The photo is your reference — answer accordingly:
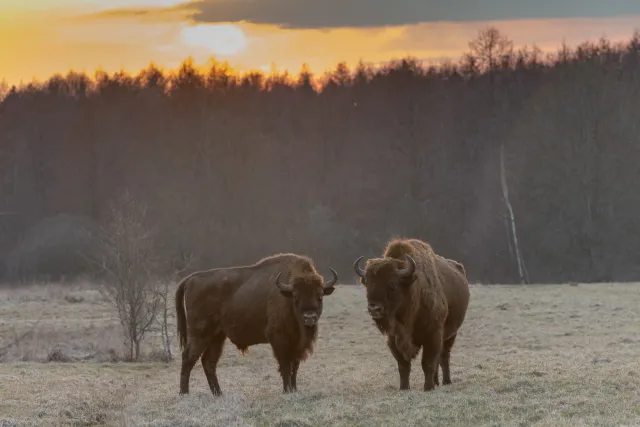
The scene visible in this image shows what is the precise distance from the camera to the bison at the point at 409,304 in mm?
13922

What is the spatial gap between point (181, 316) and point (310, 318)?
11.0 feet

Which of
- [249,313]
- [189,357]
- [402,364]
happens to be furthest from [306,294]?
[189,357]

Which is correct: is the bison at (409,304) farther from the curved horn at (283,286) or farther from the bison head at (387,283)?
the curved horn at (283,286)

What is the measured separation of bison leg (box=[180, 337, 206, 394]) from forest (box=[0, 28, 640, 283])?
3645 cm

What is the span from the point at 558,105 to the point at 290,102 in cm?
2399

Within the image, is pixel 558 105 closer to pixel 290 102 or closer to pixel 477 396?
pixel 290 102

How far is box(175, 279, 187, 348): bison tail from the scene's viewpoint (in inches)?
665

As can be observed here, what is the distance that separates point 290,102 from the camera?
7594 centimetres

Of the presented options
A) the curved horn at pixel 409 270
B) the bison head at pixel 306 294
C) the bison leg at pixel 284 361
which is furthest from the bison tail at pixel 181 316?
the curved horn at pixel 409 270

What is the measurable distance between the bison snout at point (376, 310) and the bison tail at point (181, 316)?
15.3 ft

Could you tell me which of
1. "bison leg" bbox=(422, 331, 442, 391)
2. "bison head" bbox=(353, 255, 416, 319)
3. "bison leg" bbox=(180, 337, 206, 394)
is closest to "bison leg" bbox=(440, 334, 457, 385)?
"bison leg" bbox=(422, 331, 442, 391)

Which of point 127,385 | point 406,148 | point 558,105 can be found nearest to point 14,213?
point 406,148

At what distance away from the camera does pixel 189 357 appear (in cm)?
1634

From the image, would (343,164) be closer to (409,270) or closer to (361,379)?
(361,379)
